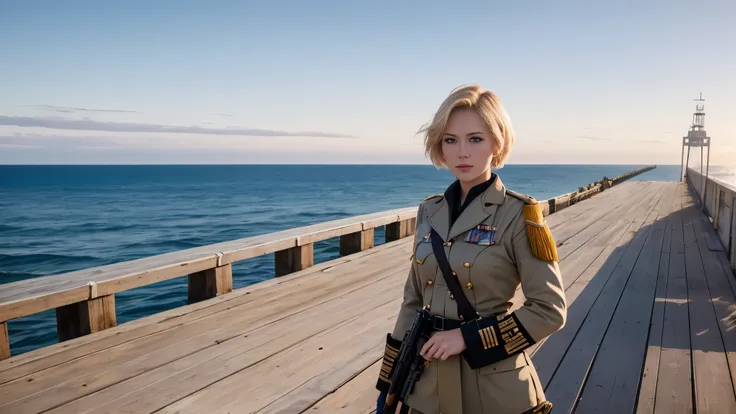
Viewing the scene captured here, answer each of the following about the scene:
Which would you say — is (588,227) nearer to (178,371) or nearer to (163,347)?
(163,347)

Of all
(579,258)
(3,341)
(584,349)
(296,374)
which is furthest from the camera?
(579,258)

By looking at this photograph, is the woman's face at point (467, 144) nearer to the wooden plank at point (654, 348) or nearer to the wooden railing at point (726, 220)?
the wooden plank at point (654, 348)

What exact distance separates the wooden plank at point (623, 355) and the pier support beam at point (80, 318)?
3489 millimetres

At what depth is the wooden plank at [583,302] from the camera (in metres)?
3.75

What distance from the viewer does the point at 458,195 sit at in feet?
6.15

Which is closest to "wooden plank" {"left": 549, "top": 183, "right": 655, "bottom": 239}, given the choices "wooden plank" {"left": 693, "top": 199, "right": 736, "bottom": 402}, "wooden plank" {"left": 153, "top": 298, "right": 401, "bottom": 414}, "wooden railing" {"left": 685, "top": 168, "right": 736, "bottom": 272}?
"wooden plank" {"left": 693, "top": 199, "right": 736, "bottom": 402}

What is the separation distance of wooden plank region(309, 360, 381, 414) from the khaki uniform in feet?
4.34

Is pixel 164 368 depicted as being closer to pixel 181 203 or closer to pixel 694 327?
pixel 694 327

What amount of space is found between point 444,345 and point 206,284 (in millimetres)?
4002

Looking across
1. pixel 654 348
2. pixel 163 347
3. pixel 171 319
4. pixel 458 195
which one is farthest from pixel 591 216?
pixel 458 195

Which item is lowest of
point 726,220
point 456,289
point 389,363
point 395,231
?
point 395,231

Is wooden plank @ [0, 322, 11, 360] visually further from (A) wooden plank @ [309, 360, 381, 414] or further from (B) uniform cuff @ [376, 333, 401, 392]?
(B) uniform cuff @ [376, 333, 401, 392]

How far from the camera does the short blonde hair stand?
1.66m

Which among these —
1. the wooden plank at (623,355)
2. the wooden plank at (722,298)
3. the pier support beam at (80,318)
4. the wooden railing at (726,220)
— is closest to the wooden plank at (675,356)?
the wooden plank at (623,355)
